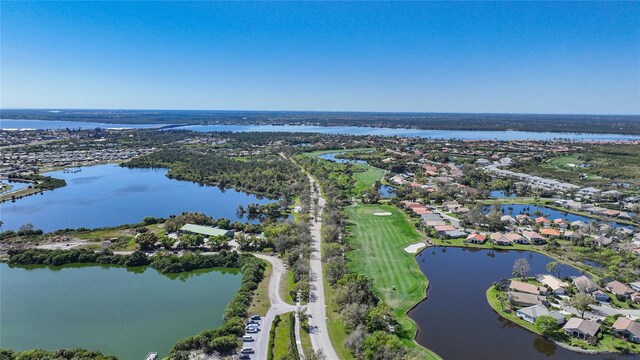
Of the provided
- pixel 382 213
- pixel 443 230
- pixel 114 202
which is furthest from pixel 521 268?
pixel 114 202

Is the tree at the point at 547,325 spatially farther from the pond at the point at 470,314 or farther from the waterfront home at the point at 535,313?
the waterfront home at the point at 535,313

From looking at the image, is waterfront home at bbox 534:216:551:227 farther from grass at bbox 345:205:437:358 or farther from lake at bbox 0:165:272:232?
lake at bbox 0:165:272:232

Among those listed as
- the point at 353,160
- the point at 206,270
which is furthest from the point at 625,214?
the point at 353,160

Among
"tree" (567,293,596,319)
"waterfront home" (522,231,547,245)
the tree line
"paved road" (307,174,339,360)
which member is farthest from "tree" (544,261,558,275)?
the tree line

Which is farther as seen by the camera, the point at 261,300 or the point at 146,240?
the point at 146,240

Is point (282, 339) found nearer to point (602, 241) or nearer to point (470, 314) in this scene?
point (470, 314)

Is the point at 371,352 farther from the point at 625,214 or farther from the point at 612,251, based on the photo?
the point at 625,214

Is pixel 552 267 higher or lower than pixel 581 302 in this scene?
lower
